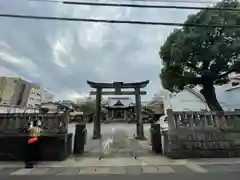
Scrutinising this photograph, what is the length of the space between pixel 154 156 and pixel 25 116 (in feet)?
18.6

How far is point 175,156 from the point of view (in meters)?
10.7

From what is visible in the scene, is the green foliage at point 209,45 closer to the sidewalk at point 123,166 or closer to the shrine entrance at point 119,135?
the shrine entrance at point 119,135

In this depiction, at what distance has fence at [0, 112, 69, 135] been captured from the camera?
1101 centimetres

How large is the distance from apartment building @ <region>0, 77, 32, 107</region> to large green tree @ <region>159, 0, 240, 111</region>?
1200cm

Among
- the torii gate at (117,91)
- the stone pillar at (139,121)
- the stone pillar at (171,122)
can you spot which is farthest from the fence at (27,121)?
the stone pillar at (139,121)

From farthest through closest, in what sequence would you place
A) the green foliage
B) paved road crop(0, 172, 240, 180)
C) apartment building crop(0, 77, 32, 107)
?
apartment building crop(0, 77, 32, 107)
the green foliage
paved road crop(0, 172, 240, 180)

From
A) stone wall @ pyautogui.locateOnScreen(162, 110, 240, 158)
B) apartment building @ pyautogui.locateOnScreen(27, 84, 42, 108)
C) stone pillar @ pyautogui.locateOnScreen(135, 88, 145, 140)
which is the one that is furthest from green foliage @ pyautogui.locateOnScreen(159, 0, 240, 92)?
apartment building @ pyautogui.locateOnScreen(27, 84, 42, 108)

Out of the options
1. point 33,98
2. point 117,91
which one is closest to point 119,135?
point 117,91

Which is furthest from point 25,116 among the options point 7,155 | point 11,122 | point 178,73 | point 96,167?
point 178,73

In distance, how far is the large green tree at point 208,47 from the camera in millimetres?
14031

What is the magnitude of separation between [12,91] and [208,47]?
47.8ft

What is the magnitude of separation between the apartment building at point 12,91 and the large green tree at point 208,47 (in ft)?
39.4

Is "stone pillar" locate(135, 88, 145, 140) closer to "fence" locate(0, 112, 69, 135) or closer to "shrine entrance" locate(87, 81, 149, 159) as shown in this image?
"shrine entrance" locate(87, 81, 149, 159)

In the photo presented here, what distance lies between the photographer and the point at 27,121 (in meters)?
11.1
